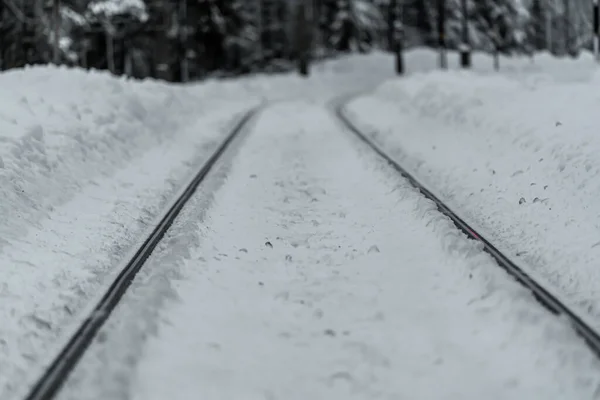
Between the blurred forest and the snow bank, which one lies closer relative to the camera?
the snow bank

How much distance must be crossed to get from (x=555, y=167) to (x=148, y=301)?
20.5 ft

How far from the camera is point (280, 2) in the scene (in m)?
76.6

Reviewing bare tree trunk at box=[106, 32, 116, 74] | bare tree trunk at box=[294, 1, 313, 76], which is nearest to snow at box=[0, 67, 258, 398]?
bare tree trunk at box=[106, 32, 116, 74]

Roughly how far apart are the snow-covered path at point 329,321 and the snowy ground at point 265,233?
0.07 ft

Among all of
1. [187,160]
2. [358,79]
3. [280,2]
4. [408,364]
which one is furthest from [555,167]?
[280,2]

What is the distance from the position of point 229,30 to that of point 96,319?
1679 inches

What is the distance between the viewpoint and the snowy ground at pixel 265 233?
4.82m

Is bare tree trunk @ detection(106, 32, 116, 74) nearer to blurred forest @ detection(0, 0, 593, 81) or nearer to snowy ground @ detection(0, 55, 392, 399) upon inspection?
blurred forest @ detection(0, 0, 593, 81)

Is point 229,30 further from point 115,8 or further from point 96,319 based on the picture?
point 96,319

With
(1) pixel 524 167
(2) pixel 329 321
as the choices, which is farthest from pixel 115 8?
(2) pixel 329 321

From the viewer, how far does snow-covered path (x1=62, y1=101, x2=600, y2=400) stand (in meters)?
4.46

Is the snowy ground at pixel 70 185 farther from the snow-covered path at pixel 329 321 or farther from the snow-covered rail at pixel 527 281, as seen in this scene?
the snow-covered rail at pixel 527 281

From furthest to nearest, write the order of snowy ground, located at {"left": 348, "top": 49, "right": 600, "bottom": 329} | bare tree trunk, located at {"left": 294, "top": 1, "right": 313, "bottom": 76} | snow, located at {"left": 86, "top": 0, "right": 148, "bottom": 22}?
bare tree trunk, located at {"left": 294, "top": 1, "right": 313, "bottom": 76} < snow, located at {"left": 86, "top": 0, "right": 148, "bottom": 22} < snowy ground, located at {"left": 348, "top": 49, "right": 600, "bottom": 329}

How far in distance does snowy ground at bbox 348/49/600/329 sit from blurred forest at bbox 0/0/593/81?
15589 mm
